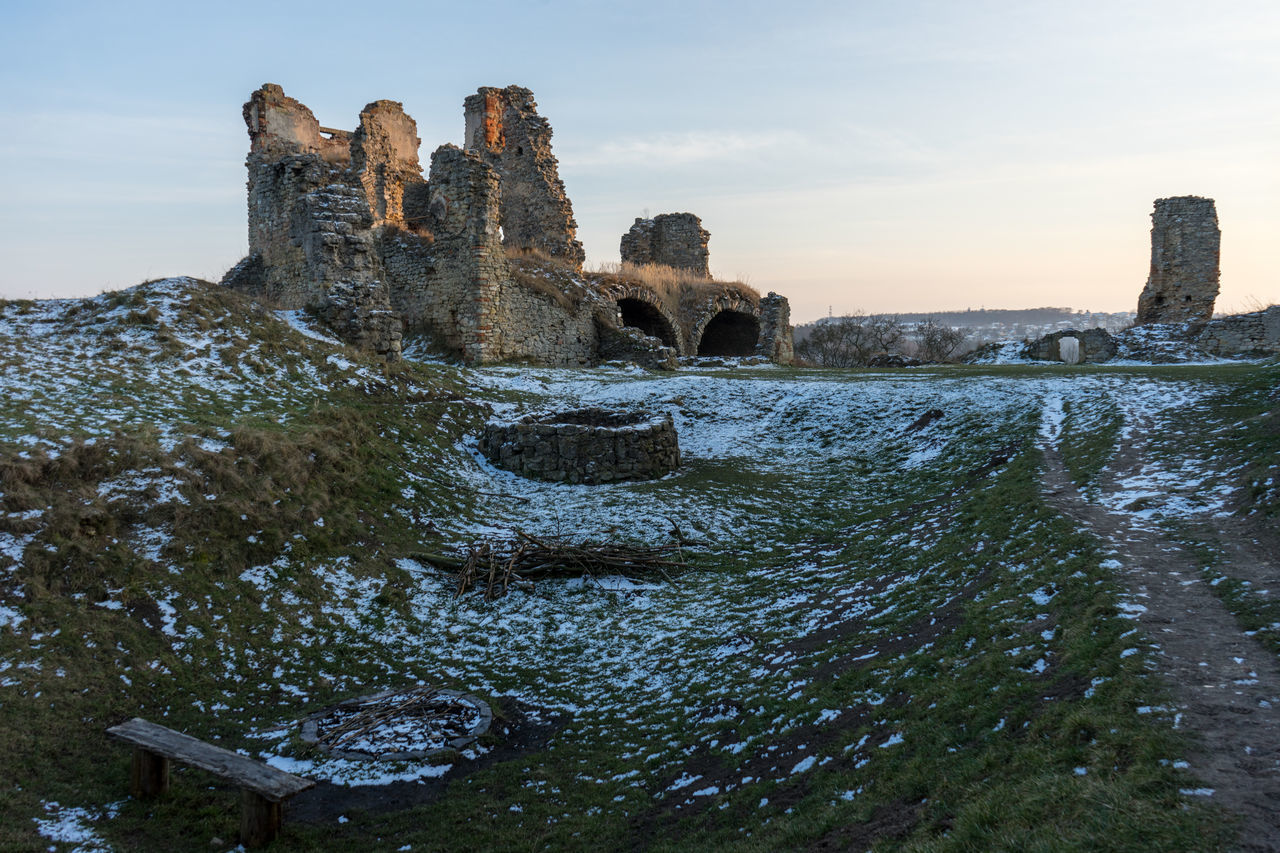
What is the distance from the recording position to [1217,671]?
5.02 metres

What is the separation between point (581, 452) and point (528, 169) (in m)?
18.4

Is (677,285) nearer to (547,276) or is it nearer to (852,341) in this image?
(547,276)

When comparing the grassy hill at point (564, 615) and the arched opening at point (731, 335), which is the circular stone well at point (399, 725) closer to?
the grassy hill at point (564, 615)

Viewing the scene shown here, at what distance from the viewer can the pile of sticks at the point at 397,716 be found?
23.1ft

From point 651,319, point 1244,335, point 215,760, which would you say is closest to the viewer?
point 215,760

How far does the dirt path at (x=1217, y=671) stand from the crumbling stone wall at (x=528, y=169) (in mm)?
24423

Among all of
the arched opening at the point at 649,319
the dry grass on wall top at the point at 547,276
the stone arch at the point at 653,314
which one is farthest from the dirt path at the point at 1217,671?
the arched opening at the point at 649,319

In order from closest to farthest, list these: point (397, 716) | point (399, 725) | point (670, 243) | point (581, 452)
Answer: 1. point (399, 725)
2. point (397, 716)
3. point (581, 452)
4. point (670, 243)

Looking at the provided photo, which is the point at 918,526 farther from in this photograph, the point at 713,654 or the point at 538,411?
the point at 538,411

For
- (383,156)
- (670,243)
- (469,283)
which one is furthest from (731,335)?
(383,156)

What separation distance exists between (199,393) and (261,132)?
16.2 meters

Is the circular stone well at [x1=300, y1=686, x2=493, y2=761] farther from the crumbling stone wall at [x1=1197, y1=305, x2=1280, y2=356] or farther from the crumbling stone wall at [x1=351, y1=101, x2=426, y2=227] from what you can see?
the crumbling stone wall at [x1=1197, y1=305, x2=1280, y2=356]

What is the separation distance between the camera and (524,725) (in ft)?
24.6

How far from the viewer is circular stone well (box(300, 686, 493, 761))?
22.6 feet
